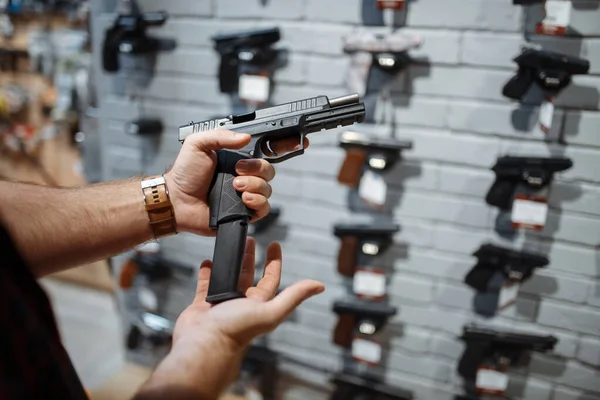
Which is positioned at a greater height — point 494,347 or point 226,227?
point 226,227

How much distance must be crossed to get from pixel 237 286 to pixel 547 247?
1.02 metres

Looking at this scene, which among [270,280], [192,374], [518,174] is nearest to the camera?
[192,374]

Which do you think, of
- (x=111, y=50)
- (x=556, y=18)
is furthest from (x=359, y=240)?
(x=111, y=50)

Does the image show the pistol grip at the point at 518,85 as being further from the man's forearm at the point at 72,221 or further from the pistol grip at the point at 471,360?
the man's forearm at the point at 72,221

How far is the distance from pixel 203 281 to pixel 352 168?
0.71 m

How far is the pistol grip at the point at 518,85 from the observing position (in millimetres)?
1314

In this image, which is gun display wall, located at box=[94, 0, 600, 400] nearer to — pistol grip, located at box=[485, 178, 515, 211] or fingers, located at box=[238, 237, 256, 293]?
pistol grip, located at box=[485, 178, 515, 211]

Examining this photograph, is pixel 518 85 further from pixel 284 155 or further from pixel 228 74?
pixel 228 74

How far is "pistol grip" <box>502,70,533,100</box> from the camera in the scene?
1.31 m

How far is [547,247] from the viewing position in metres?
1.44

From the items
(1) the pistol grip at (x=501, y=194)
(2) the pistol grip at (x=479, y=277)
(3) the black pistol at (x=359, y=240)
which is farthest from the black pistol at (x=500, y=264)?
(3) the black pistol at (x=359, y=240)

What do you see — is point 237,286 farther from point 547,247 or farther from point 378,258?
point 547,247

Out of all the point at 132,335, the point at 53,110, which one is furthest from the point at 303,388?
the point at 53,110

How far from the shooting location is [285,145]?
43.6 inches
